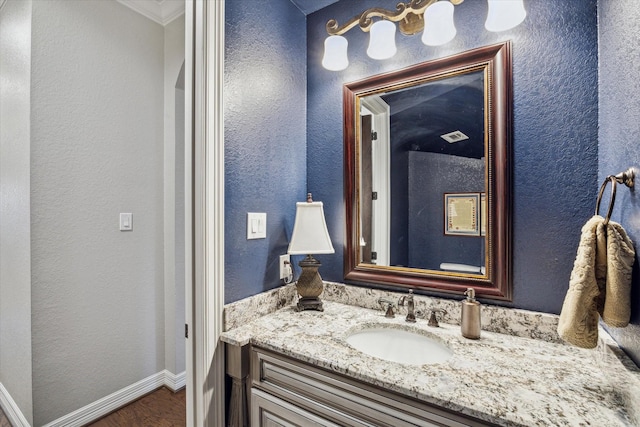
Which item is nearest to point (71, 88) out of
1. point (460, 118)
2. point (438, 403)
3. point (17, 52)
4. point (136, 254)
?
point (17, 52)

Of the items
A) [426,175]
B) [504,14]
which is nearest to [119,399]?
[426,175]

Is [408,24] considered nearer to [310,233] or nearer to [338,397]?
[310,233]

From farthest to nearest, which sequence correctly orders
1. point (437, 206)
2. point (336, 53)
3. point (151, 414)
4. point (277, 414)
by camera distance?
point (151, 414)
point (336, 53)
point (437, 206)
point (277, 414)

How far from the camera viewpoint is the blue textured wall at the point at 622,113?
2.25 ft

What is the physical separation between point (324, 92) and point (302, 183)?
0.49m

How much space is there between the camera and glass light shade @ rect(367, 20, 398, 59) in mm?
1257

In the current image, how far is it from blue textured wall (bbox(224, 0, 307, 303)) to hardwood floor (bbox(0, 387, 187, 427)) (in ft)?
4.13

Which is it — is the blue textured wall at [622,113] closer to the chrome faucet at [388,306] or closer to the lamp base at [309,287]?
the chrome faucet at [388,306]

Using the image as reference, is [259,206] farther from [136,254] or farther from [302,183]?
[136,254]

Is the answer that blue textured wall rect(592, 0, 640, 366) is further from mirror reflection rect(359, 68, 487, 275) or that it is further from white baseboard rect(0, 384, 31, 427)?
white baseboard rect(0, 384, 31, 427)

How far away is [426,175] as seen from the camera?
1.25m

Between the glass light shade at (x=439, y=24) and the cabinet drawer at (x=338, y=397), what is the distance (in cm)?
126

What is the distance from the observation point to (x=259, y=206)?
50.6 inches

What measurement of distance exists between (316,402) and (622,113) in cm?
118
